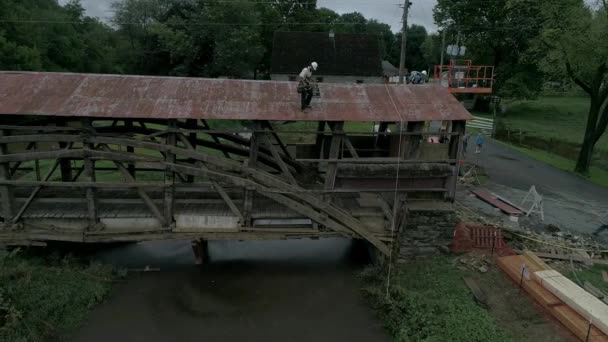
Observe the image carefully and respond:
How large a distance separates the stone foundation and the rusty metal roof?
2.57m

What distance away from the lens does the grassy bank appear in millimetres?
8516

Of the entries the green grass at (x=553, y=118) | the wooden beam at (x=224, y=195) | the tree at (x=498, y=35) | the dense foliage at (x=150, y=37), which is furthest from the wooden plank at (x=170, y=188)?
the tree at (x=498, y=35)

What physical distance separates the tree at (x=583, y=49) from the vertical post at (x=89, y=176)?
21193mm

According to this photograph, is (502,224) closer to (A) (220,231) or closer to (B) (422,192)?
(B) (422,192)

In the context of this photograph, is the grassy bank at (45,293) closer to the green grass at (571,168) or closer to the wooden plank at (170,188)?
the wooden plank at (170,188)

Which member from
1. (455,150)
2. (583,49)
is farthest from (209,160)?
(583,49)

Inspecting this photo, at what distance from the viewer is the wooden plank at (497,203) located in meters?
13.0

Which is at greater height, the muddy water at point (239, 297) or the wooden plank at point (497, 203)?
the wooden plank at point (497, 203)

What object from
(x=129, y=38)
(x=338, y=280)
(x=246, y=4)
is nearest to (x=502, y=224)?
(x=338, y=280)

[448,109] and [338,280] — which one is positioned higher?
[448,109]

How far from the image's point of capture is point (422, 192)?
35.8ft

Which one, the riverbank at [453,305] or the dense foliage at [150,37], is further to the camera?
the dense foliage at [150,37]

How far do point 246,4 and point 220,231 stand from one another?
32.2 metres

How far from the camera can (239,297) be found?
34.5 feet
